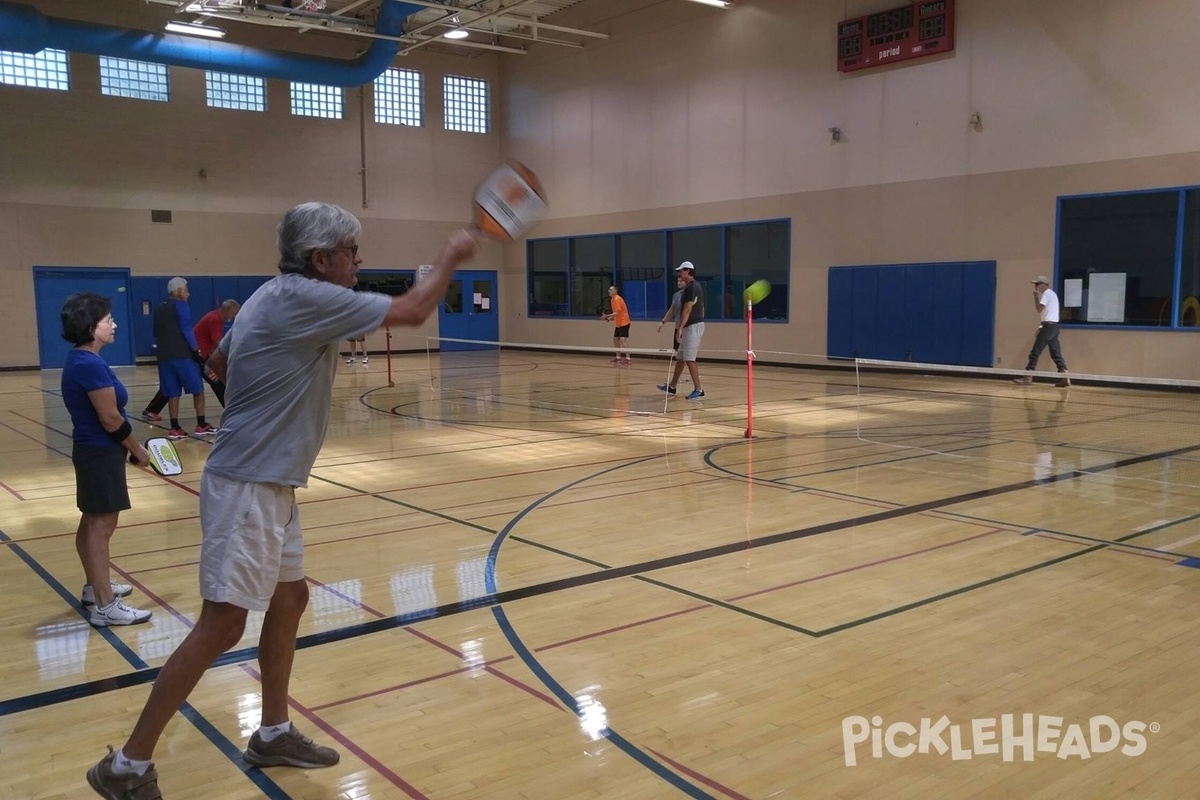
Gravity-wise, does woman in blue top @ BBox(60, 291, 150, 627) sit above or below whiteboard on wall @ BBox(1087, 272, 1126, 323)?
below

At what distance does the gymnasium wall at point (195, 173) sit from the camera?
2445cm

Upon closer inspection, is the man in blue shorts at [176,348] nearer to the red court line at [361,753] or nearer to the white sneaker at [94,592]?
the white sneaker at [94,592]

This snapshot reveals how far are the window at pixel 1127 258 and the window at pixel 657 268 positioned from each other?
696cm

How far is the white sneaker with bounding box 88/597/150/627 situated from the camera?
5105mm

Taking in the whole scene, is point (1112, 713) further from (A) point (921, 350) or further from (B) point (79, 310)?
(A) point (921, 350)

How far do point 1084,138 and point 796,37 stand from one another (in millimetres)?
7652

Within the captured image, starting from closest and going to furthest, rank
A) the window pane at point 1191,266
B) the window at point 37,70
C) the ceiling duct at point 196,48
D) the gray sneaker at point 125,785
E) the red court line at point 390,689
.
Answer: the gray sneaker at point 125,785
the red court line at point 390,689
the window pane at point 1191,266
the ceiling duct at point 196,48
the window at point 37,70

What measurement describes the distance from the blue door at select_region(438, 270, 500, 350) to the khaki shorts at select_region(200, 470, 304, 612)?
1150 inches

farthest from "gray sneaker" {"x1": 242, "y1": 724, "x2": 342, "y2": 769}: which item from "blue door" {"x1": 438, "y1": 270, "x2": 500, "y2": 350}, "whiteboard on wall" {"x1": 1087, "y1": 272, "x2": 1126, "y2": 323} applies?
"blue door" {"x1": 438, "y1": 270, "x2": 500, "y2": 350}

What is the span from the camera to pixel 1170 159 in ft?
55.7

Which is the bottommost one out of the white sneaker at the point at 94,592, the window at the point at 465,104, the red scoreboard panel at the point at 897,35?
the white sneaker at the point at 94,592

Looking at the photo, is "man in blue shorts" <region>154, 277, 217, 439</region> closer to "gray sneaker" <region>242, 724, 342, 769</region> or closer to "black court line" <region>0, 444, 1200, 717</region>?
"black court line" <region>0, 444, 1200, 717</region>

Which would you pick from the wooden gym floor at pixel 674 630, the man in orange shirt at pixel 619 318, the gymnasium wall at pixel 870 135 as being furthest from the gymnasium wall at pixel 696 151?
the wooden gym floor at pixel 674 630

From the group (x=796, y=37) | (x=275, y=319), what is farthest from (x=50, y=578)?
(x=796, y=37)
